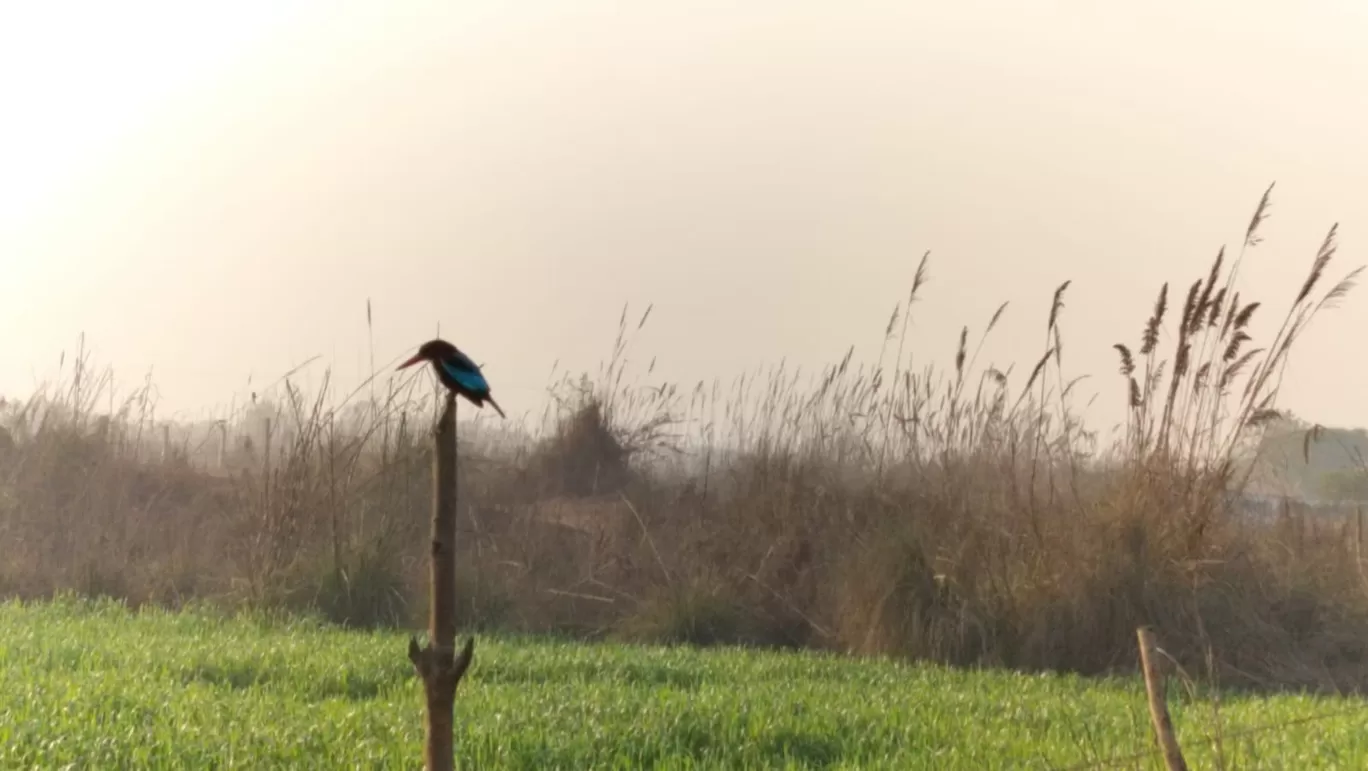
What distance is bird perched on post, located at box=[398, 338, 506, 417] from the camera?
5.66ft

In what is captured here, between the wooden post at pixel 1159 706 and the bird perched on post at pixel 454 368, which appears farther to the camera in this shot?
the wooden post at pixel 1159 706

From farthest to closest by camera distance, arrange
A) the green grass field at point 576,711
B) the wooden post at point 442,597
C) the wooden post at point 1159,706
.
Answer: the green grass field at point 576,711 < the wooden post at point 1159,706 < the wooden post at point 442,597

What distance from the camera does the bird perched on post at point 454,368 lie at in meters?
1.73

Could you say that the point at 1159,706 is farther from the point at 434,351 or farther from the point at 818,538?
the point at 818,538

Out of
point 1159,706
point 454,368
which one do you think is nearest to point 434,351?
point 454,368

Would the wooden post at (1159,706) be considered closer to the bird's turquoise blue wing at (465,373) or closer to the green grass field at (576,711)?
the green grass field at (576,711)

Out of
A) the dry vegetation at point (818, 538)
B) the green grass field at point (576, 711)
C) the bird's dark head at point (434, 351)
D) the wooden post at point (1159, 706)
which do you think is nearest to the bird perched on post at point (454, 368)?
the bird's dark head at point (434, 351)

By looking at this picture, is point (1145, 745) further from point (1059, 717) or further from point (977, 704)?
point (977, 704)

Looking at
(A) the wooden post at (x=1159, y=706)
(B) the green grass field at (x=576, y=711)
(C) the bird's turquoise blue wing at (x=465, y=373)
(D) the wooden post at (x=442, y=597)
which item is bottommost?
(B) the green grass field at (x=576, y=711)

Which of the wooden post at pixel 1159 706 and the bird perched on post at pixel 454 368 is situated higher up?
the bird perched on post at pixel 454 368

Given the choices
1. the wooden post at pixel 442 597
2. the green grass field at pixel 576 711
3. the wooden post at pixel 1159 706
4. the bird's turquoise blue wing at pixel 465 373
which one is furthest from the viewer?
the green grass field at pixel 576 711

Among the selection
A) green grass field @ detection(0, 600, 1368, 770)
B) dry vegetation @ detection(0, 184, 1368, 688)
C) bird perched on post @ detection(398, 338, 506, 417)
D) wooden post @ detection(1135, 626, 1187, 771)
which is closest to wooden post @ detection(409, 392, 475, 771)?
bird perched on post @ detection(398, 338, 506, 417)

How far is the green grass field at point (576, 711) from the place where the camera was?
3.14 m

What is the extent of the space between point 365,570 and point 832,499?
291 cm
